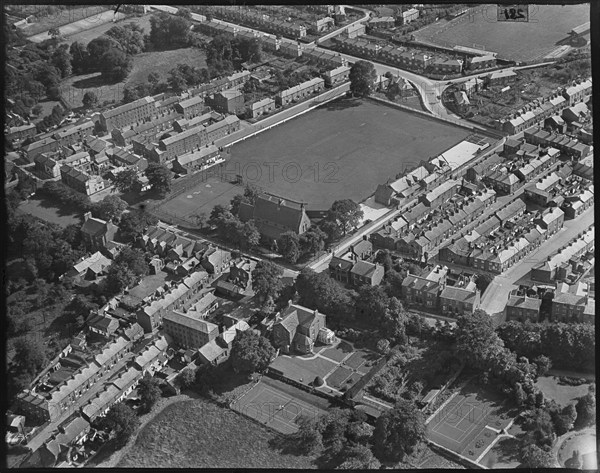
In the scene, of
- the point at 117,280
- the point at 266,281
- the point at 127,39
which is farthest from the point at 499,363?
the point at 127,39

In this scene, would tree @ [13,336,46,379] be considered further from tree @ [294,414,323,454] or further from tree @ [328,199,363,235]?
tree @ [328,199,363,235]

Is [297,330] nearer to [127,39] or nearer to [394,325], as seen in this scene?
[394,325]

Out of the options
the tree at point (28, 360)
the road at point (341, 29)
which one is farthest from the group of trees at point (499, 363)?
the road at point (341, 29)

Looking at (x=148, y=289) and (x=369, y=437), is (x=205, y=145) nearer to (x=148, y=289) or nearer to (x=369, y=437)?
(x=148, y=289)

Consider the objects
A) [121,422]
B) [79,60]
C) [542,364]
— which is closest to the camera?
[121,422]

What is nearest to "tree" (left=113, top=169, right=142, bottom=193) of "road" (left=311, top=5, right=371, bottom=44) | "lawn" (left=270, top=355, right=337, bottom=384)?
"lawn" (left=270, top=355, right=337, bottom=384)

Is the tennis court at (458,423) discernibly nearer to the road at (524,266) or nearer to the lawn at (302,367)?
the lawn at (302,367)
